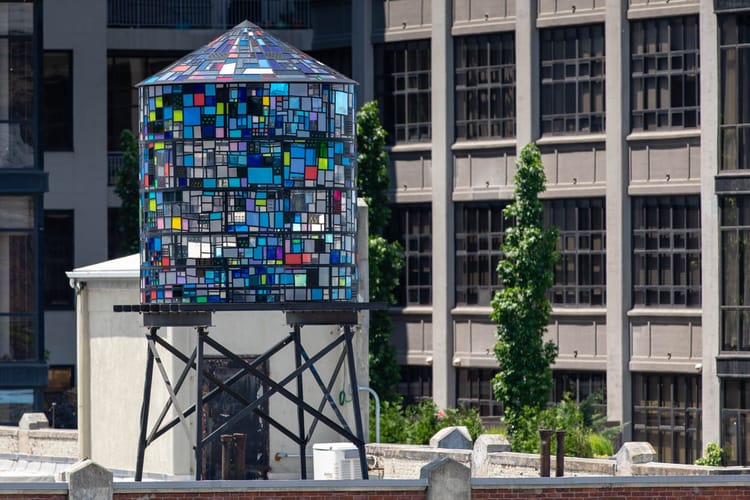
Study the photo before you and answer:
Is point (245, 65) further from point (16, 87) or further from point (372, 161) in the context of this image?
point (372, 161)

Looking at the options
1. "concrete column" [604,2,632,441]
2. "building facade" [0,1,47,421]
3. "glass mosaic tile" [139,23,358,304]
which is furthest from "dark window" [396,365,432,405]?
"glass mosaic tile" [139,23,358,304]

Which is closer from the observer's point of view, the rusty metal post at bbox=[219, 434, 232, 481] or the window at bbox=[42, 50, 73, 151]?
the rusty metal post at bbox=[219, 434, 232, 481]

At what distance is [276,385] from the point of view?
28.5m

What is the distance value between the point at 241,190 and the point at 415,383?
29680 mm

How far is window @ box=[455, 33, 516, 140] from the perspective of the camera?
182 feet

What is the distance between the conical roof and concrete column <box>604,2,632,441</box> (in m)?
24.1

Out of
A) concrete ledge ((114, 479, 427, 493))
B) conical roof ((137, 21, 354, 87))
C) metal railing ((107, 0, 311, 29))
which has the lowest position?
concrete ledge ((114, 479, 427, 493))

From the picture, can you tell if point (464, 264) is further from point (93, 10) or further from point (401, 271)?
point (93, 10)

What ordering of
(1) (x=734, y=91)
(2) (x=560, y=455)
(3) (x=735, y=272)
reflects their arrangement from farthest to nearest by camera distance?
(1) (x=734, y=91) < (3) (x=735, y=272) < (2) (x=560, y=455)

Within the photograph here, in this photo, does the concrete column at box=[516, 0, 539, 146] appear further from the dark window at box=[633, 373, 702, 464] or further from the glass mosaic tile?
the glass mosaic tile

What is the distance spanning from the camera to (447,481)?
92.3ft

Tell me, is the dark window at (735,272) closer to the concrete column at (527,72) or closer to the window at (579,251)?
the window at (579,251)

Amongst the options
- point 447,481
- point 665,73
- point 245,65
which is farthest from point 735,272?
point 245,65

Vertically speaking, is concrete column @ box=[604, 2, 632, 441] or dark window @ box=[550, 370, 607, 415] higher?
concrete column @ box=[604, 2, 632, 441]
